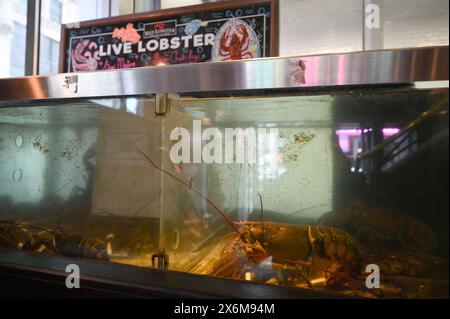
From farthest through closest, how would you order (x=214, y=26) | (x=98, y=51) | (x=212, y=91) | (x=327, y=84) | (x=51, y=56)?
(x=51, y=56)
(x=98, y=51)
(x=214, y=26)
(x=212, y=91)
(x=327, y=84)

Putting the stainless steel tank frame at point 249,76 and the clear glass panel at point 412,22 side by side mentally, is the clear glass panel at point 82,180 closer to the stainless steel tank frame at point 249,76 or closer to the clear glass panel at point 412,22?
the stainless steel tank frame at point 249,76

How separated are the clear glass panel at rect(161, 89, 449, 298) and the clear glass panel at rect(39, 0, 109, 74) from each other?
1.42 metres

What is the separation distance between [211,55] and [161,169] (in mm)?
650

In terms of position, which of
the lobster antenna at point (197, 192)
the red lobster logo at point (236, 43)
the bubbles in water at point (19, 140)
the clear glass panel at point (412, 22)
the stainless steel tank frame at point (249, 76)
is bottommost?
the lobster antenna at point (197, 192)

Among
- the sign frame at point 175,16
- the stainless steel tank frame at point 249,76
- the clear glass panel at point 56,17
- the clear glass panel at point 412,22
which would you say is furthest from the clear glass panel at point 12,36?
the clear glass panel at point 412,22

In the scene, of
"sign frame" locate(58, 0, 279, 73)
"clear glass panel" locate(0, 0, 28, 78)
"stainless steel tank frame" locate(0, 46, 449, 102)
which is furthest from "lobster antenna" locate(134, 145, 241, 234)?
"clear glass panel" locate(0, 0, 28, 78)

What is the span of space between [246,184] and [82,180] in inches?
27.3

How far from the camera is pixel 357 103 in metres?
0.97

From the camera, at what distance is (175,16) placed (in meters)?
1.53

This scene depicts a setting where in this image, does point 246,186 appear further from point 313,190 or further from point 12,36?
point 12,36

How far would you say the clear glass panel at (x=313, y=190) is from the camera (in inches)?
36.1

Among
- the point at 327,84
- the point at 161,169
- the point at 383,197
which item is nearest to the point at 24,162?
the point at 161,169

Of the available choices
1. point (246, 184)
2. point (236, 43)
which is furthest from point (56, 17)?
point (246, 184)

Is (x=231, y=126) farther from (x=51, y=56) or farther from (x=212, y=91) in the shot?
(x=51, y=56)
